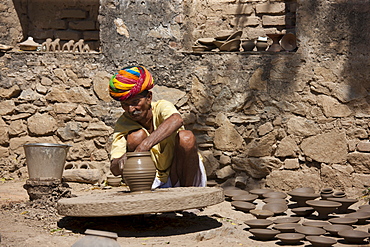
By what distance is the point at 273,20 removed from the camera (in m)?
6.39

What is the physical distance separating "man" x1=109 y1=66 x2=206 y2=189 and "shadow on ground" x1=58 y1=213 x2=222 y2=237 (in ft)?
1.13

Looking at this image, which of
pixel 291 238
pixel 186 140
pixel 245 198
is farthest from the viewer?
pixel 245 198

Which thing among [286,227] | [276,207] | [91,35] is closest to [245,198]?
[276,207]

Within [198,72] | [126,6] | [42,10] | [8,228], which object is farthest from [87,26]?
[8,228]

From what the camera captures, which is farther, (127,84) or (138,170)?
(127,84)

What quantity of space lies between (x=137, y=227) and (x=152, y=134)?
0.75 meters

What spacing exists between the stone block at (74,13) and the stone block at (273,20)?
248cm

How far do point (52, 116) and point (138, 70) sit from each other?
7.35 ft

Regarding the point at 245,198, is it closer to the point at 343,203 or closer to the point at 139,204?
the point at 343,203

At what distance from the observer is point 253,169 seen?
5684mm

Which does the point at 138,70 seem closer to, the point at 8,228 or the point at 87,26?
the point at 8,228

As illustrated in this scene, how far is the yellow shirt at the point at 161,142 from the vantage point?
4.48 metres

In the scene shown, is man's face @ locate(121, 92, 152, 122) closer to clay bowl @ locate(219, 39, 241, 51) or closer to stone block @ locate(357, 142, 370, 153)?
clay bowl @ locate(219, 39, 241, 51)

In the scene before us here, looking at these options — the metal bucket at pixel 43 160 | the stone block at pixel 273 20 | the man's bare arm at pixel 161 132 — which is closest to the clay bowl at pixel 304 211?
the man's bare arm at pixel 161 132
